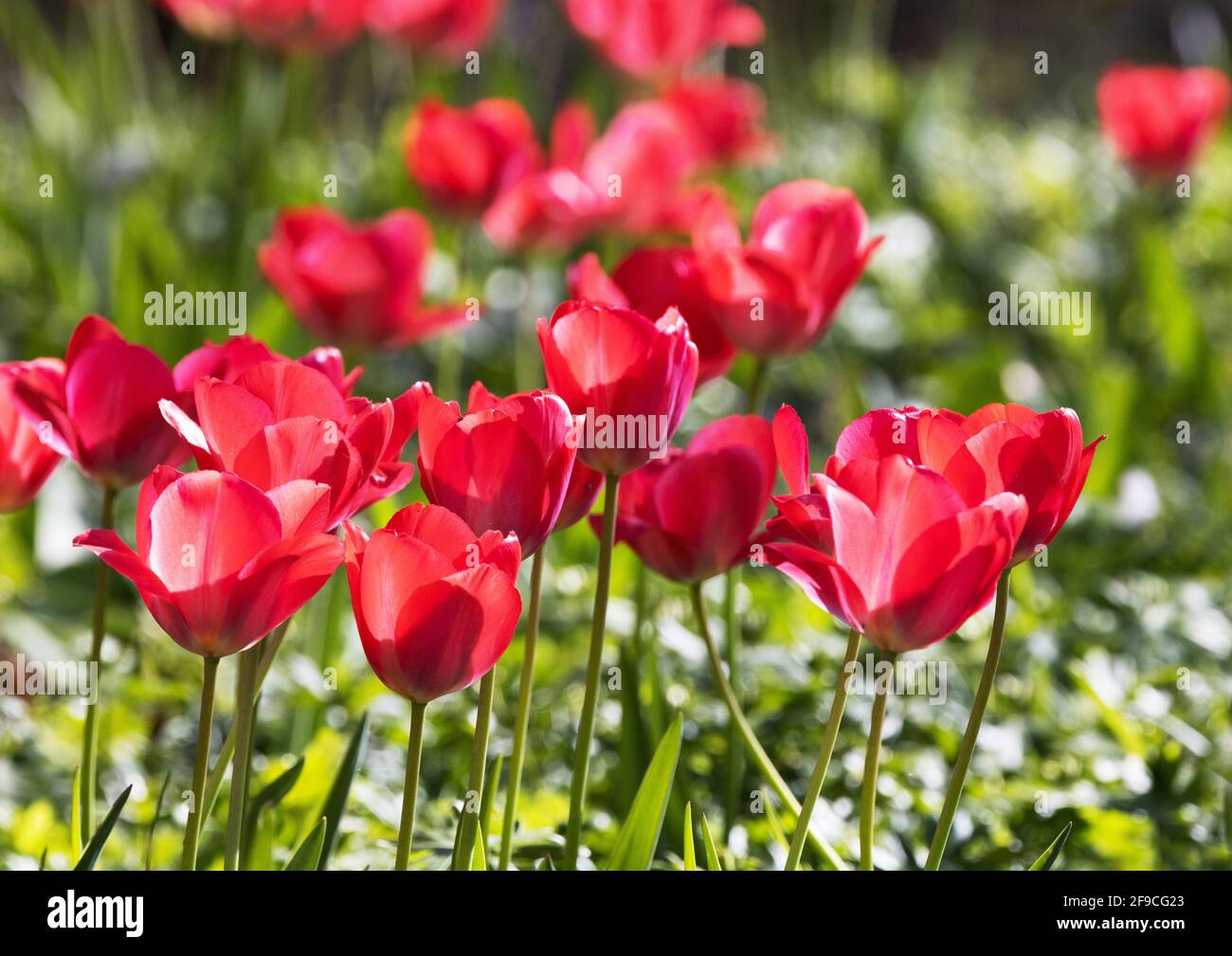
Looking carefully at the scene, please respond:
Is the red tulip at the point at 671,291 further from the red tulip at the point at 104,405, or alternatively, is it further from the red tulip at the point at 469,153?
the red tulip at the point at 469,153

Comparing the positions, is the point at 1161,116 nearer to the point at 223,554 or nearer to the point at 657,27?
the point at 657,27

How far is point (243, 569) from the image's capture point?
2.06 ft

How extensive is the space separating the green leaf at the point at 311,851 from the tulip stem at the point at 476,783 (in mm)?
75

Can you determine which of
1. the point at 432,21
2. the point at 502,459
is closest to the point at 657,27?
the point at 432,21

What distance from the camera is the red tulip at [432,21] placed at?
8.06 ft

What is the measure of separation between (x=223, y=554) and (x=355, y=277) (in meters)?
0.81

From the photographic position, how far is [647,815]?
0.77m

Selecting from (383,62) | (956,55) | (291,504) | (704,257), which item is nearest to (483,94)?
(383,62)

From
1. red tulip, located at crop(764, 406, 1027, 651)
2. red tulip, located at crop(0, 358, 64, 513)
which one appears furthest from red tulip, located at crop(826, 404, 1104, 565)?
red tulip, located at crop(0, 358, 64, 513)

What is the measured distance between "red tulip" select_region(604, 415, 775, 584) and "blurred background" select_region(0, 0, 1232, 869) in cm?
23

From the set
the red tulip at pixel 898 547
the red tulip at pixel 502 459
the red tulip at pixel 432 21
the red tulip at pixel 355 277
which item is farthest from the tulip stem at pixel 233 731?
the red tulip at pixel 432 21

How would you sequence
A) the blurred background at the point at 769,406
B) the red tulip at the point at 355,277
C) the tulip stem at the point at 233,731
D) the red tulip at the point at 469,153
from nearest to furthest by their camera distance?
the tulip stem at the point at 233,731 → the blurred background at the point at 769,406 → the red tulip at the point at 355,277 → the red tulip at the point at 469,153
